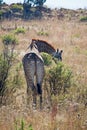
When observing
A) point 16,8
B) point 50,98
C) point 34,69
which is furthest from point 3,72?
point 16,8

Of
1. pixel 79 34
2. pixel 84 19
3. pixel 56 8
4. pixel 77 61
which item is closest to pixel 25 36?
pixel 79 34

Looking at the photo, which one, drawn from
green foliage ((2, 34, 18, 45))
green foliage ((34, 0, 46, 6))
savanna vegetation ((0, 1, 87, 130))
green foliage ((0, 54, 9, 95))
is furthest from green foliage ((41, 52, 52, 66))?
green foliage ((34, 0, 46, 6))

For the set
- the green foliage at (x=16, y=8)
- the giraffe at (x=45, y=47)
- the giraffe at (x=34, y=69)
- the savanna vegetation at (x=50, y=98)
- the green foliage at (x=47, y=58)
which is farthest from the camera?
the green foliage at (x=16, y=8)

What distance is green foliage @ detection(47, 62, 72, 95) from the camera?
30.4 ft

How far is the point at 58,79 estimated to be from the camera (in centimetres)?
942

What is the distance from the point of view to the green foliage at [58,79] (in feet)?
30.4

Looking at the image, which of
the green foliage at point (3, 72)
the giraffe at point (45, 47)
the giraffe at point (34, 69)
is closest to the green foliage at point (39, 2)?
the giraffe at point (45, 47)

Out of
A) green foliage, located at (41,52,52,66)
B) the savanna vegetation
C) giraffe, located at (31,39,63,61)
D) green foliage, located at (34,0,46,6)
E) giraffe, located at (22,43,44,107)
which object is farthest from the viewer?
green foliage, located at (34,0,46,6)

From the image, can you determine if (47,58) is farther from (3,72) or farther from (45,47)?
(3,72)

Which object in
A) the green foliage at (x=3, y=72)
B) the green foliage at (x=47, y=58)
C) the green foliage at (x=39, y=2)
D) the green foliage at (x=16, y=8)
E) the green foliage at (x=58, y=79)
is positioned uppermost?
the green foliage at (x=3, y=72)

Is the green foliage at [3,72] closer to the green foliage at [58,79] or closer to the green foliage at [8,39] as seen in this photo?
the green foliage at [58,79]

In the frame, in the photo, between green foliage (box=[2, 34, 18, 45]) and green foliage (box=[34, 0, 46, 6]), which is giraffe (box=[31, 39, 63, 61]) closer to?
green foliage (box=[2, 34, 18, 45])

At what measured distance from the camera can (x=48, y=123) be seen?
5988mm

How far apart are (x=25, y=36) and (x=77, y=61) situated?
909 centimetres
